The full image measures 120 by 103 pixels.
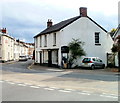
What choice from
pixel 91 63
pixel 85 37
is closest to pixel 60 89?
pixel 91 63

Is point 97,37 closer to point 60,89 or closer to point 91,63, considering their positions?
point 91,63

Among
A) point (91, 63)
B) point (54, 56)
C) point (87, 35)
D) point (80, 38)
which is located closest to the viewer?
point (91, 63)

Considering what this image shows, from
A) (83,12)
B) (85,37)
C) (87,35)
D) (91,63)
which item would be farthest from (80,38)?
(91,63)

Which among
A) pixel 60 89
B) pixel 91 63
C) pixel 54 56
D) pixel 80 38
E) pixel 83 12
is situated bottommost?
pixel 60 89

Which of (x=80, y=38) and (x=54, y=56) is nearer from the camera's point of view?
(x=80, y=38)

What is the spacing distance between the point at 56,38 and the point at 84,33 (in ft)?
14.0

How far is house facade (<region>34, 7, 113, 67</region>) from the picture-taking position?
1166 inches

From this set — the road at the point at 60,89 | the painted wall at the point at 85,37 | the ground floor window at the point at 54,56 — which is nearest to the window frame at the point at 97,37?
the painted wall at the point at 85,37

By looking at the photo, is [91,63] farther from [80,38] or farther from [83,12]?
[83,12]

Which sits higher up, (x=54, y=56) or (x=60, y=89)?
(x=54, y=56)

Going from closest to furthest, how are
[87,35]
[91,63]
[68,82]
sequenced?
[68,82]
[91,63]
[87,35]

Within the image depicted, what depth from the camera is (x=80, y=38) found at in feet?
101

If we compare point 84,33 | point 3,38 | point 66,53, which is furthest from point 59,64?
point 3,38

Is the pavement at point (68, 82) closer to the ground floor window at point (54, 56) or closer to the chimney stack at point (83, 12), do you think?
the ground floor window at point (54, 56)
